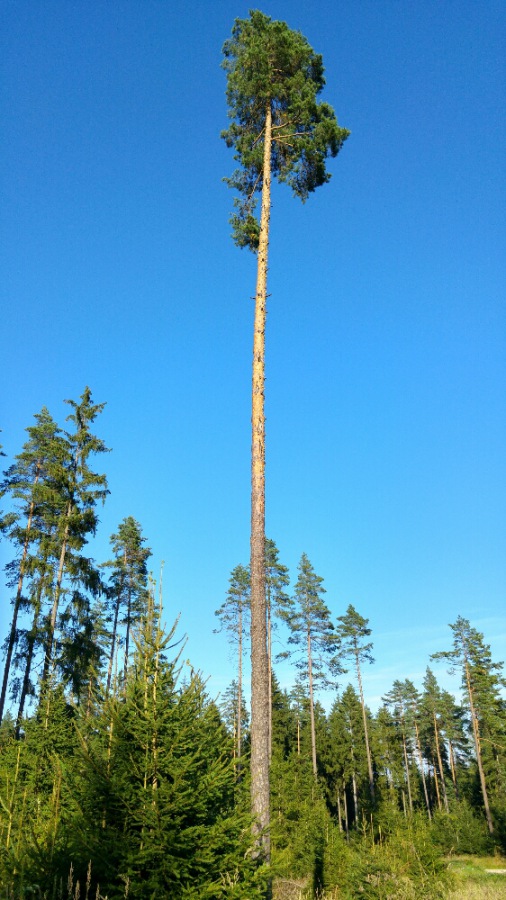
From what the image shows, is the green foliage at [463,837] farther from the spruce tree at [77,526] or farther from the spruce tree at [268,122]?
the spruce tree at [268,122]

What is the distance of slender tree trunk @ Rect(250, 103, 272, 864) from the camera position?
833cm

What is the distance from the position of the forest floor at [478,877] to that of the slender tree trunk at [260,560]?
9483mm

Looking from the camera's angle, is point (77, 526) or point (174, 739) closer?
point (174, 739)

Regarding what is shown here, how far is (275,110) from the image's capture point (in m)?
13.6

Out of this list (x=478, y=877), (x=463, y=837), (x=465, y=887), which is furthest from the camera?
(x=463, y=837)

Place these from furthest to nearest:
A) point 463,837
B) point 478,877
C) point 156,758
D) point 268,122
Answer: point 463,837 < point 478,877 < point 268,122 < point 156,758

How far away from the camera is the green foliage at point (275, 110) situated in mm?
12781

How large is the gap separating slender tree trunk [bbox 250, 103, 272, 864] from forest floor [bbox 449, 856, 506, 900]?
9483mm

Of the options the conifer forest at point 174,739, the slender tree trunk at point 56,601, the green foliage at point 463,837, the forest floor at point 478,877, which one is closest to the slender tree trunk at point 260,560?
the conifer forest at point 174,739

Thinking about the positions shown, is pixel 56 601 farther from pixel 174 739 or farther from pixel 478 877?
pixel 478 877

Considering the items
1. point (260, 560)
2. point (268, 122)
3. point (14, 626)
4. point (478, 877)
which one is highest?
point (268, 122)

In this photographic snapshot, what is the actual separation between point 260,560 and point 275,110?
11.0 m

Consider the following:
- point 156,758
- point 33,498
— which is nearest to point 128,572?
point 33,498

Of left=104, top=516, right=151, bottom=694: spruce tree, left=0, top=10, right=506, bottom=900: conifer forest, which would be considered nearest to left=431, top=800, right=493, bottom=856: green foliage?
left=0, top=10, right=506, bottom=900: conifer forest
